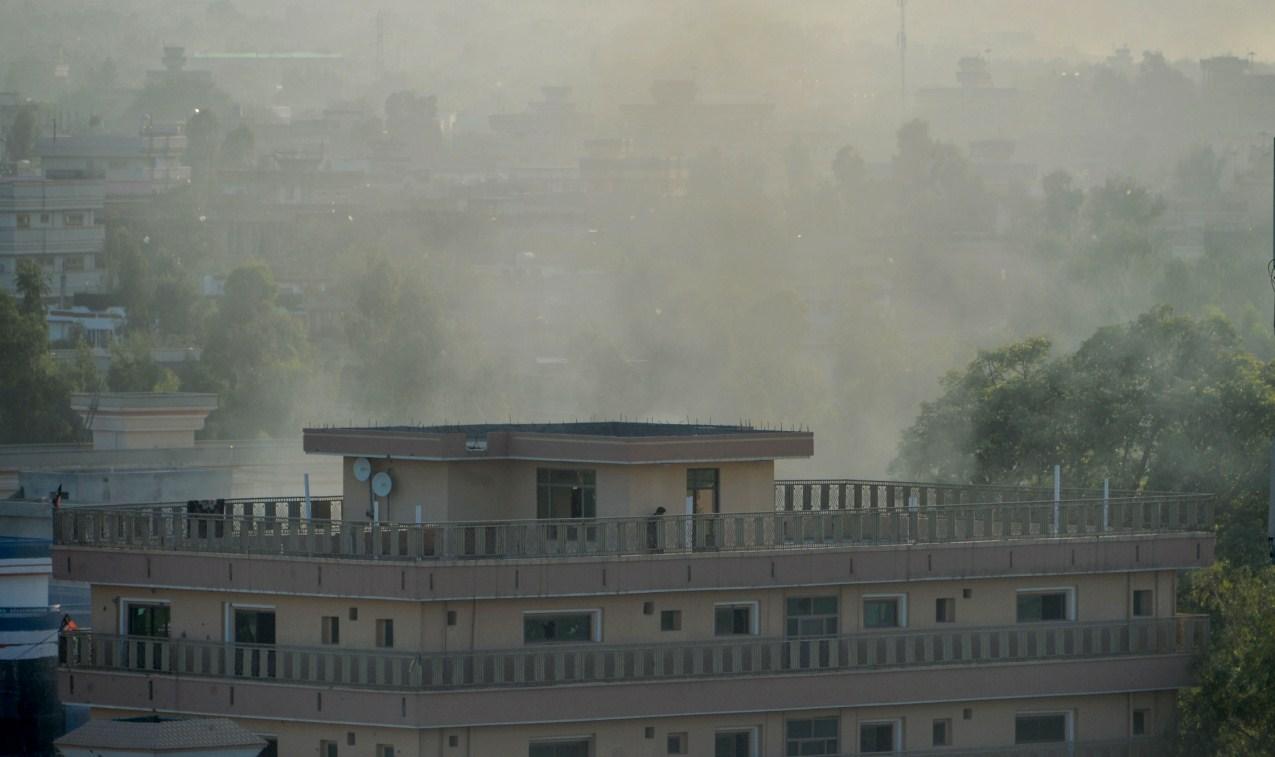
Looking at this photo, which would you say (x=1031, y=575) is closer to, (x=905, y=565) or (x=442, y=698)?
(x=905, y=565)

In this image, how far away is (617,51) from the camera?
137250 millimetres

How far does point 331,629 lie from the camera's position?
106 ft

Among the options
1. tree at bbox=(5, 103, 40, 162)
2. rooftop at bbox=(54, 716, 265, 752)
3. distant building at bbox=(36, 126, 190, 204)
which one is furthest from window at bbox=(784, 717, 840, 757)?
tree at bbox=(5, 103, 40, 162)

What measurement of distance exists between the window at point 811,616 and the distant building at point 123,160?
355 ft

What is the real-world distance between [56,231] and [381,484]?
98.6 meters

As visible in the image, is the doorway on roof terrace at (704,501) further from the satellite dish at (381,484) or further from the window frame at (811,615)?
the satellite dish at (381,484)

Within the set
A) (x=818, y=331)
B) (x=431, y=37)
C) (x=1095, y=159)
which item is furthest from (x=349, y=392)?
(x=431, y=37)

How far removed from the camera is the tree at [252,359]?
104 m

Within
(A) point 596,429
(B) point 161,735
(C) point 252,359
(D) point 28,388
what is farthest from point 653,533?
(C) point 252,359

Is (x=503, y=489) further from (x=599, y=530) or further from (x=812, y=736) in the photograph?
(x=812, y=736)

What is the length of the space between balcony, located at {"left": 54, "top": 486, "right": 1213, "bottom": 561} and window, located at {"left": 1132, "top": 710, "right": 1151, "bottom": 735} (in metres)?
2.23

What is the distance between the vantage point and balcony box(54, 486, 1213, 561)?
1265 inches

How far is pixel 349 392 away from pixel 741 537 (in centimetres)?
7517

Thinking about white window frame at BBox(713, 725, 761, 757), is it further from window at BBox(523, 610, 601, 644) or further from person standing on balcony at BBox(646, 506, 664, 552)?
person standing on balcony at BBox(646, 506, 664, 552)
